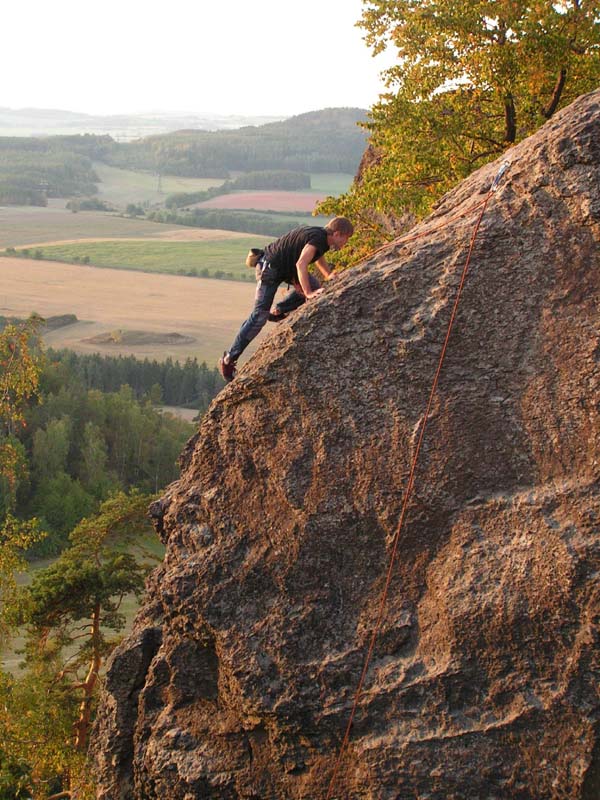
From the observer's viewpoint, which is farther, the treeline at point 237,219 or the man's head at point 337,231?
the treeline at point 237,219

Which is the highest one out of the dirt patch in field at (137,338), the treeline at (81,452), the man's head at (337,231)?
the man's head at (337,231)

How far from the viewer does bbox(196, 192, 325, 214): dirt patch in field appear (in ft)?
566

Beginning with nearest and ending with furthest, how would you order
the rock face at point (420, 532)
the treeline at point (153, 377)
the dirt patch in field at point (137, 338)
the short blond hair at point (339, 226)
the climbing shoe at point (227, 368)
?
the rock face at point (420, 532) < the short blond hair at point (339, 226) < the climbing shoe at point (227, 368) < the treeline at point (153, 377) < the dirt patch in field at point (137, 338)

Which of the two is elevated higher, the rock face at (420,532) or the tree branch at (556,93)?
the tree branch at (556,93)

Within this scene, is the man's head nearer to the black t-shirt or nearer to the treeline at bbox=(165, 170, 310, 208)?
the black t-shirt

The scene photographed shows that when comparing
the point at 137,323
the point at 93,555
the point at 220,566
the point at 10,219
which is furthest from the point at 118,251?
the point at 220,566

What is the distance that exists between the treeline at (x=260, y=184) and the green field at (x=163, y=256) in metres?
40.6

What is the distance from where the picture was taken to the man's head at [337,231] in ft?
36.4

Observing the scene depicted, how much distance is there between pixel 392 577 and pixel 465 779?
2192 millimetres

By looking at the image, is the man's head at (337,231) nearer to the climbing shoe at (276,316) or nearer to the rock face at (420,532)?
the rock face at (420,532)

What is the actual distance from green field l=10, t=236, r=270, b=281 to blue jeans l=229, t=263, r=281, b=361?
121m

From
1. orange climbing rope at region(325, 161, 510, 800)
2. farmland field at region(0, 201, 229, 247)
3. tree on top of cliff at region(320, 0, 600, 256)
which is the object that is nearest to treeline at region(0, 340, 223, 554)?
tree on top of cliff at region(320, 0, 600, 256)

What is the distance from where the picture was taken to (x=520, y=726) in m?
9.31

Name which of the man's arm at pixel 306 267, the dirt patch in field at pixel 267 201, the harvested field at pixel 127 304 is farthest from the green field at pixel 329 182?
the man's arm at pixel 306 267
